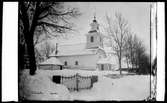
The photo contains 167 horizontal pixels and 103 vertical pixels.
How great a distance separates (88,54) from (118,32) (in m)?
0.21

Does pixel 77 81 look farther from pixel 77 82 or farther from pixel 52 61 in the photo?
pixel 52 61

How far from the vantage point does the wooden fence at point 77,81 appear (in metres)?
1.65

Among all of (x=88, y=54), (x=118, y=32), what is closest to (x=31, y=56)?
(x=88, y=54)

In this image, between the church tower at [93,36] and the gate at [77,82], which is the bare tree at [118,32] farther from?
the gate at [77,82]

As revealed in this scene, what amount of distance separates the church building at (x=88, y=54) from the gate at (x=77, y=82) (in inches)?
2.2

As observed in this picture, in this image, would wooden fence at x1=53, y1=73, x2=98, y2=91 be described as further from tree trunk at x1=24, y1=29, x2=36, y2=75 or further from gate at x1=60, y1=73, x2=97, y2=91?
tree trunk at x1=24, y1=29, x2=36, y2=75

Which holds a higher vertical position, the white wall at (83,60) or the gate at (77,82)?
the white wall at (83,60)

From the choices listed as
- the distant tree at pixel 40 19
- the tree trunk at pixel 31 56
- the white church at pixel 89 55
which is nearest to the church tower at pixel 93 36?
the white church at pixel 89 55

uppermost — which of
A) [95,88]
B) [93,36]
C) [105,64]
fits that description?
[93,36]

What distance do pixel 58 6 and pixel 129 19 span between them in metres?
0.41

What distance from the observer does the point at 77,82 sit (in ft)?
5.45

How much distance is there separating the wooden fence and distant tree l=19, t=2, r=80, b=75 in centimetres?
17

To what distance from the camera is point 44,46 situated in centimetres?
165

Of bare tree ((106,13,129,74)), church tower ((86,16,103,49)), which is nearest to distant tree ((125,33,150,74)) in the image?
bare tree ((106,13,129,74))
